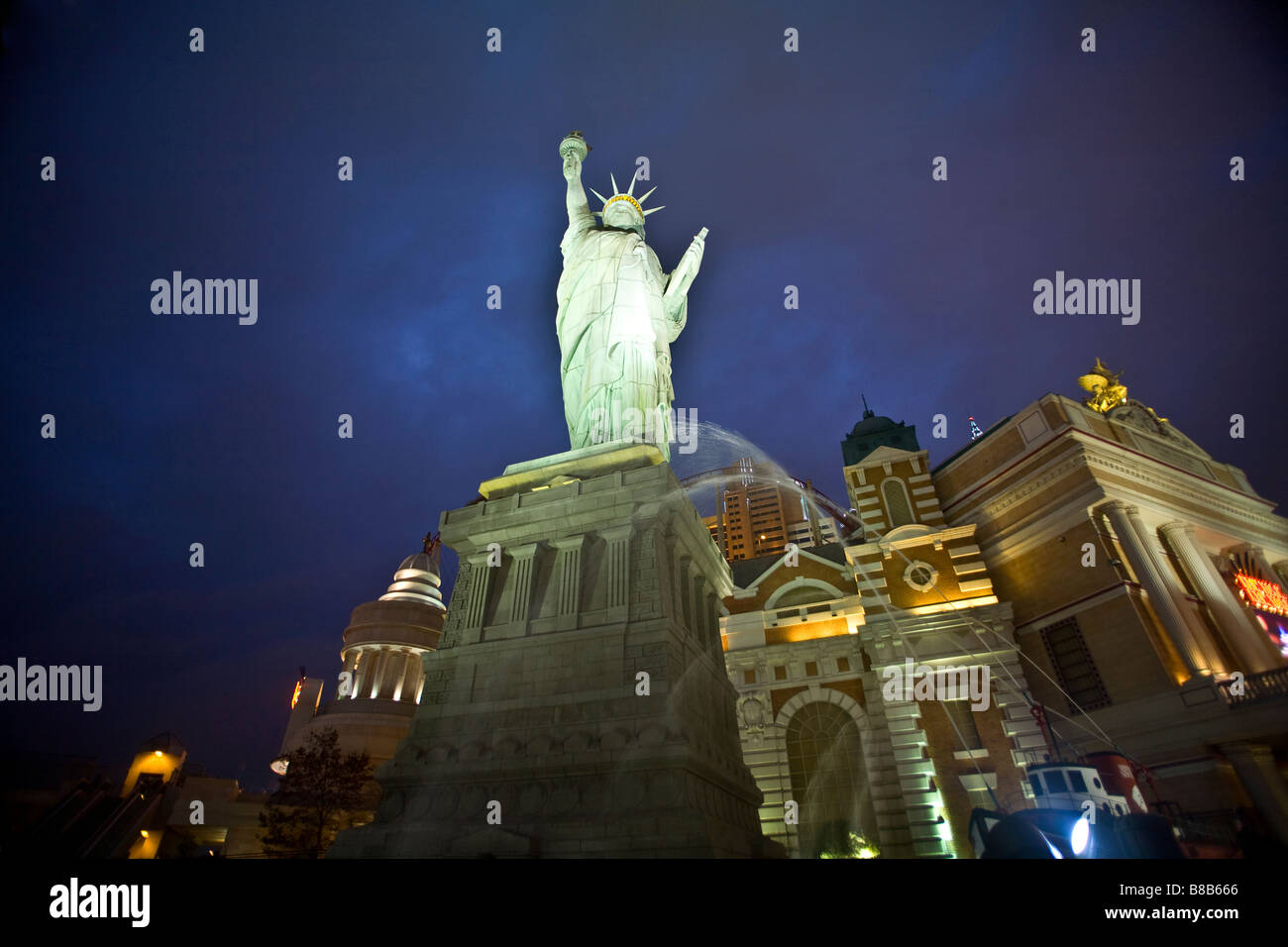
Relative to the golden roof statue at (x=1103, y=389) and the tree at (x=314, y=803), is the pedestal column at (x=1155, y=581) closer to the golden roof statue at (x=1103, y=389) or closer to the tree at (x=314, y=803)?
the golden roof statue at (x=1103, y=389)

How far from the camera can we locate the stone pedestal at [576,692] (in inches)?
380

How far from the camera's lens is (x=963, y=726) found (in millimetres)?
21469

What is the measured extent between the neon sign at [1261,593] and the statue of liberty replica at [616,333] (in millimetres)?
23474

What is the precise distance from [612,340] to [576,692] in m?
9.85

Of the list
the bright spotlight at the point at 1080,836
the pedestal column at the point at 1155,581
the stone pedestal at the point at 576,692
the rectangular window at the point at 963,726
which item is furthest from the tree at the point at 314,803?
the pedestal column at the point at 1155,581

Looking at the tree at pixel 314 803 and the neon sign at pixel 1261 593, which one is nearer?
the neon sign at pixel 1261 593

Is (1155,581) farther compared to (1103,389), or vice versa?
(1103,389)

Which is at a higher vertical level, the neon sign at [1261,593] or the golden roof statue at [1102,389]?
the golden roof statue at [1102,389]

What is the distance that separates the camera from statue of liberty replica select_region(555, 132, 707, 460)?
1644 centimetres

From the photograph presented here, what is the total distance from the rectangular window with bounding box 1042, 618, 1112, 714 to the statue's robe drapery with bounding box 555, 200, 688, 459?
1708cm

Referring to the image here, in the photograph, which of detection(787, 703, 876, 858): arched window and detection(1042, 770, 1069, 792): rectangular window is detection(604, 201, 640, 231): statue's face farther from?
detection(787, 703, 876, 858): arched window

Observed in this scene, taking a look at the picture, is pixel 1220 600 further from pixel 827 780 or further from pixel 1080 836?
pixel 1080 836

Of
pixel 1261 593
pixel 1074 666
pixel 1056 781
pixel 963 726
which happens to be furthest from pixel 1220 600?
pixel 1056 781
